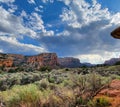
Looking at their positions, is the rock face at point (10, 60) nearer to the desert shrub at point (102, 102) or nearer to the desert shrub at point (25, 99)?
the desert shrub at point (25, 99)

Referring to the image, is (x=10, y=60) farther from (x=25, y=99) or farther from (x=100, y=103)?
(x=100, y=103)

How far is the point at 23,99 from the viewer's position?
10.3m

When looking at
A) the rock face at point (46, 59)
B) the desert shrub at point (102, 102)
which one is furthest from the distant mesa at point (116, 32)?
the rock face at point (46, 59)

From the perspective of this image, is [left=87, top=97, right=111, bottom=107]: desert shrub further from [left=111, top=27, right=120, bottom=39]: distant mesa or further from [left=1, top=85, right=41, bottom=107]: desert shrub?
[left=111, top=27, right=120, bottom=39]: distant mesa

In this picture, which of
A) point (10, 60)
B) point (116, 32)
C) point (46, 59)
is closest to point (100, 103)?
point (116, 32)

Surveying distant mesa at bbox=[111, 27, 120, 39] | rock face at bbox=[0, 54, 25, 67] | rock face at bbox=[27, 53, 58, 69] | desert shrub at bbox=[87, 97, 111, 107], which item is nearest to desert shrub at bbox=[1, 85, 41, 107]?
desert shrub at bbox=[87, 97, 111, 107]

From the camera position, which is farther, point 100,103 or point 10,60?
point 10,60

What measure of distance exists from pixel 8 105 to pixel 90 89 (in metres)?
3.57

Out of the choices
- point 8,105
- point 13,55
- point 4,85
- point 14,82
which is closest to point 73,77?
point 8,105

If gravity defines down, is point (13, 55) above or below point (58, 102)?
above

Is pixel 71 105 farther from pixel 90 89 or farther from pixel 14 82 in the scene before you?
pixel 14 82

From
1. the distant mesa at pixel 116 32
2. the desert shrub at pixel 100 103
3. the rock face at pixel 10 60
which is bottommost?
the desert shrub at pixel 100 103

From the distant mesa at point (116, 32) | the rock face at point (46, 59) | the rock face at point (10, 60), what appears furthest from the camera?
the rock face at point (46, 59)

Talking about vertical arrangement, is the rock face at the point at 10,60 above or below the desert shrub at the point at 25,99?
above
